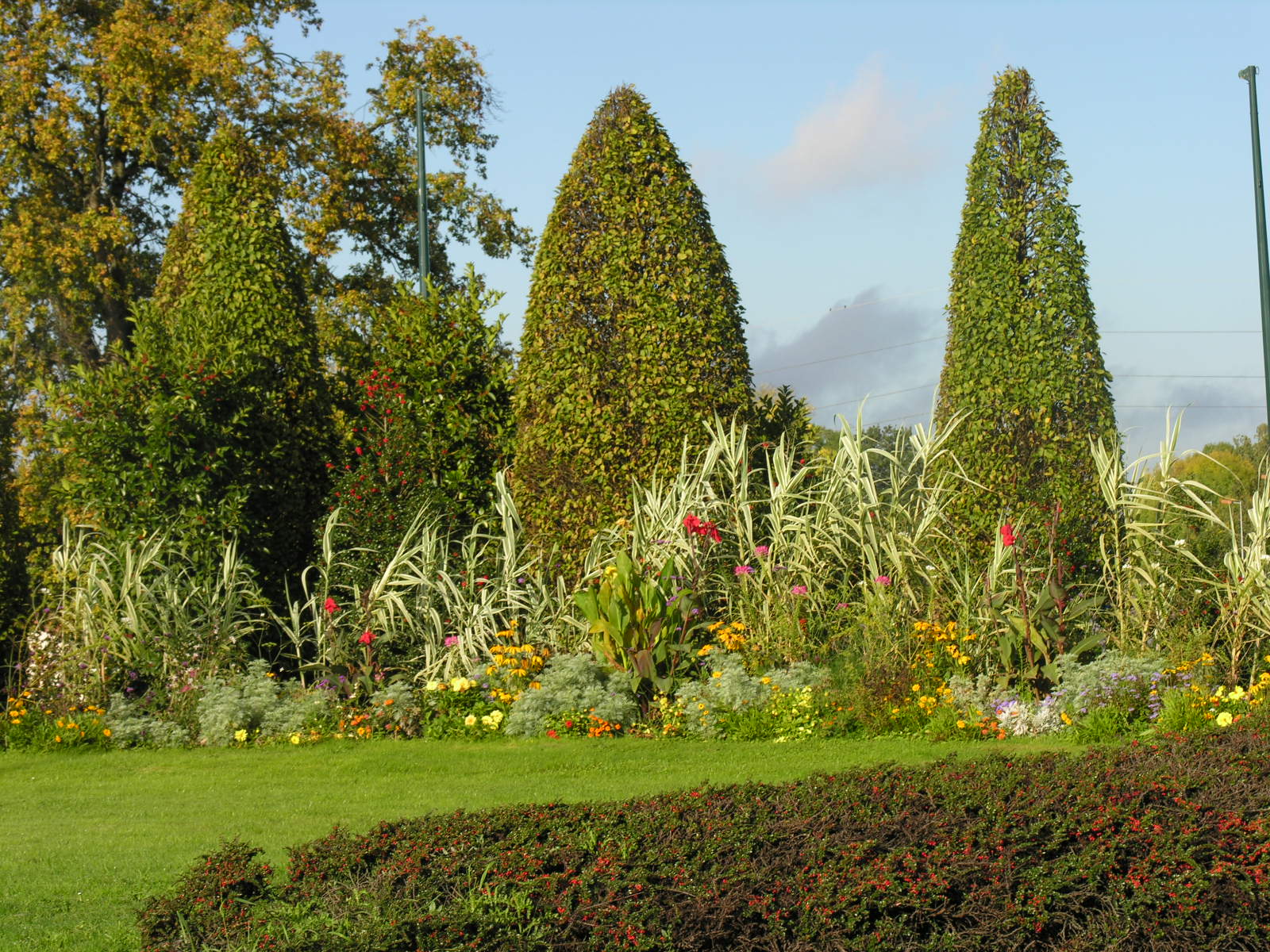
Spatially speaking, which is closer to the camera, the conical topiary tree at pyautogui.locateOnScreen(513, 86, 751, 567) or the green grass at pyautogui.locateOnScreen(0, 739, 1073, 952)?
the green grass at pyautogui.locateOnScreen(0, 739, 1073, 952)

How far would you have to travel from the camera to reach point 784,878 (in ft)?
10.8

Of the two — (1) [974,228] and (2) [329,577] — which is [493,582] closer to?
(2) [329,577]

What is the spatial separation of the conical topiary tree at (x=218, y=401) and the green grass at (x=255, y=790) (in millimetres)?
2041

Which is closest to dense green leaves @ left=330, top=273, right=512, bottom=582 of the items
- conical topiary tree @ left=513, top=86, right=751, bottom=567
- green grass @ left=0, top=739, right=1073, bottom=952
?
conical topiary tree @ left=513, top=86, right=751, bottom=567

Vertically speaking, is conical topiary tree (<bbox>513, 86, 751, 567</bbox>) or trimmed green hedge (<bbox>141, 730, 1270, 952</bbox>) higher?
conical topiary tree (<bbox>513, 86, 751, 567</bbox>)

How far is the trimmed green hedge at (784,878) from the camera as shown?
3.13 m

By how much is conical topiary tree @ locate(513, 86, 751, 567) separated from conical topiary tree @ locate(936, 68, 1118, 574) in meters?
1.67

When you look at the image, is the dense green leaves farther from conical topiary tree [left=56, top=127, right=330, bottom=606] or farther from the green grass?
the green grass

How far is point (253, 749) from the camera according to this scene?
738 cm

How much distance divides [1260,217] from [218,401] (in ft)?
40.5

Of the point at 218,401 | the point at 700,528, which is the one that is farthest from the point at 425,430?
the point at 700,528

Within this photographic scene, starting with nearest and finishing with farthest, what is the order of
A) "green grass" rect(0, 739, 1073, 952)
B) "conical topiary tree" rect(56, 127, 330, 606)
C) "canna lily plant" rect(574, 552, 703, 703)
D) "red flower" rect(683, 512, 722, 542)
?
"green grass" rect(0, 739, 1073, 952)
"canna lily plant" rect(574, 552, 703, 703)
"red flower" rect(683, 512, 722, 542)
"conical topiary tree" rect(56, 127, 330, 606)

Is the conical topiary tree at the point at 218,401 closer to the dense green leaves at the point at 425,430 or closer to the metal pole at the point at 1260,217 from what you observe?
the dense green leaves at the point at 425,430

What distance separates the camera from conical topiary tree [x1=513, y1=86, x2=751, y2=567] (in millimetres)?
8359
